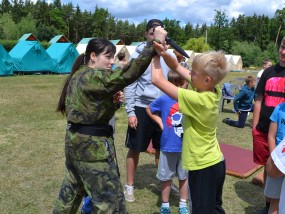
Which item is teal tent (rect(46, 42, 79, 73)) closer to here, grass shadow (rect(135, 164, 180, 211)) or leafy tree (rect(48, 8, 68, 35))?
grass shadow (rect(135, 164, 180, 211))

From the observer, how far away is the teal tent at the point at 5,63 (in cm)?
1862

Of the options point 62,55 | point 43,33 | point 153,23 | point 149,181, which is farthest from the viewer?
point 43,33

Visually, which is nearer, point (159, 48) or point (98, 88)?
point (159, 48)

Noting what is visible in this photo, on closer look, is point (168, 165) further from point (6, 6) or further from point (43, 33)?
point (6, 6)

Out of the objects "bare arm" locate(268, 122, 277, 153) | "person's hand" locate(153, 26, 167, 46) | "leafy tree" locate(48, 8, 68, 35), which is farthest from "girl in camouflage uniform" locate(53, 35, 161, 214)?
"leafy tree" locate(48, 8, 68, 35)

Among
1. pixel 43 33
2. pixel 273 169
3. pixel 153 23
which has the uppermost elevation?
pixel 153 23

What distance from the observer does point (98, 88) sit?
7.38ft

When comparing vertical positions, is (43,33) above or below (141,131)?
above

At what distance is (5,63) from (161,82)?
18.6 m

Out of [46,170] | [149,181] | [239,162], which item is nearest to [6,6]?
[46,170]

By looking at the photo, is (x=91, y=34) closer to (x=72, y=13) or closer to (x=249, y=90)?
(x=72, y=13)

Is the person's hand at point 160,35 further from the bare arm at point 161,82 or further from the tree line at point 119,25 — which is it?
the tree line at point 119,25

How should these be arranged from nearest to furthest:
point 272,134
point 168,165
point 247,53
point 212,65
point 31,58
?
point 212,65 < point 272,134 < point 168,165 < point 31,58 < point 247,53

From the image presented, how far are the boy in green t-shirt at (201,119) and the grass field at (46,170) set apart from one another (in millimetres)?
1356
